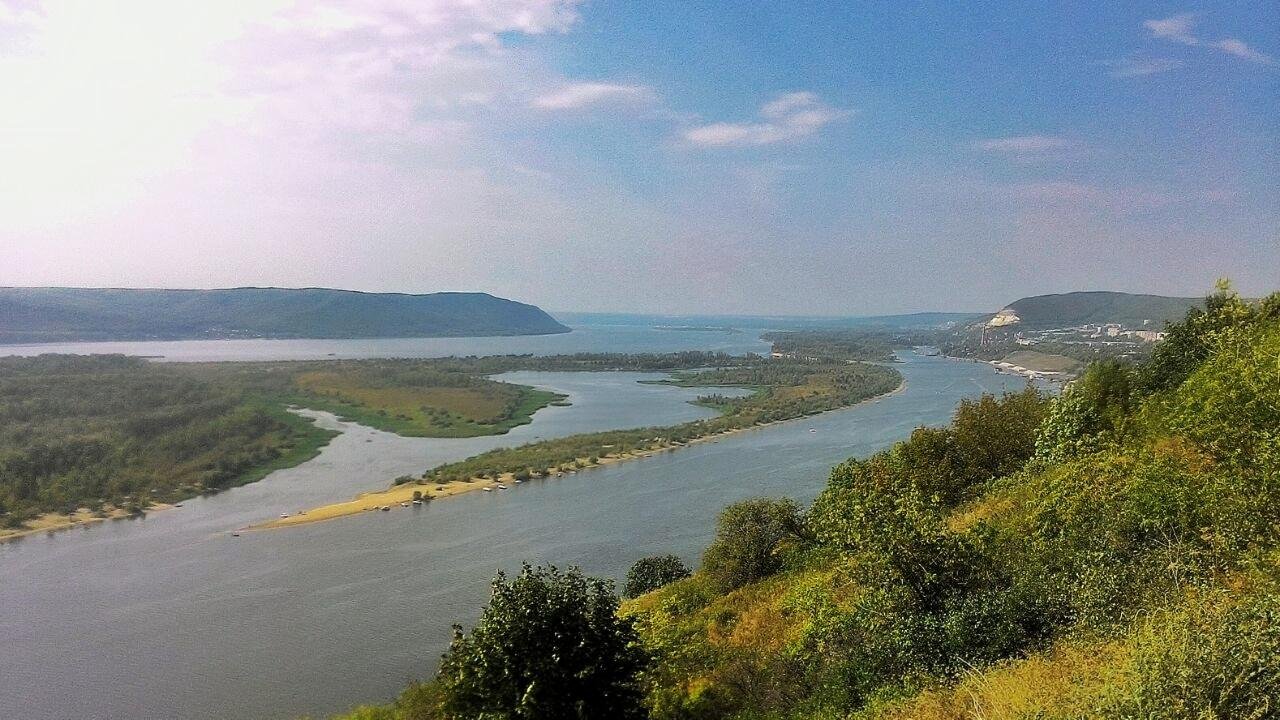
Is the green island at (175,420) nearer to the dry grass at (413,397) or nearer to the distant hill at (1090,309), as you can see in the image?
the dry grass at (413,397)

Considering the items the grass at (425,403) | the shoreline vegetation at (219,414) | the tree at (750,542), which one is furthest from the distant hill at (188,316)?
the tree at (750,542)

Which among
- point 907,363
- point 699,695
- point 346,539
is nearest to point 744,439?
point 346,539

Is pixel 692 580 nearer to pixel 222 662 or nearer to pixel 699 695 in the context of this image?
pixel 699 695

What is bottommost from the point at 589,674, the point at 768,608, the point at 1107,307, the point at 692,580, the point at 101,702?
the point at 101,702

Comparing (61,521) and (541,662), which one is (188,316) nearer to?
(61,521)

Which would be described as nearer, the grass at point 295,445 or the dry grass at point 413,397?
the grass at point 295,445

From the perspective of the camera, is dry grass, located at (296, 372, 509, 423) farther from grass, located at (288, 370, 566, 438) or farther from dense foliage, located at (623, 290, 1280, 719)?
dense foliage, located at (623, 290, 1280, 719)

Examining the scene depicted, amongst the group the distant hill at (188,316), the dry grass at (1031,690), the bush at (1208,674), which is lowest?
the dry grass at (1031,690)
